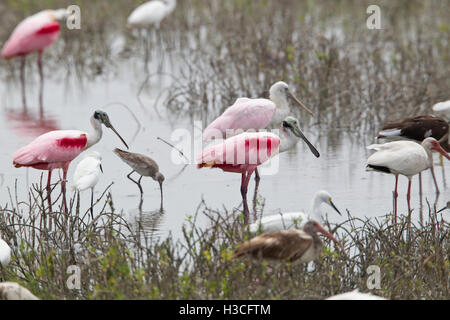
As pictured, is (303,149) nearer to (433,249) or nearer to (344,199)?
(344,199)

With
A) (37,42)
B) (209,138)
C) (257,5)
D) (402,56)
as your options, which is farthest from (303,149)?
(257,5)

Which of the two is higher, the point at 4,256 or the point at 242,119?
the point at 242,119

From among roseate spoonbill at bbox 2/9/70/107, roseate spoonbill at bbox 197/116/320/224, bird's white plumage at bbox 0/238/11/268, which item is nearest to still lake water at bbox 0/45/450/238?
roseate spoonbill at bbox 197/116/320/224

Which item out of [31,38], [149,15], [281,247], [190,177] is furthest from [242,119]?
[149,15]

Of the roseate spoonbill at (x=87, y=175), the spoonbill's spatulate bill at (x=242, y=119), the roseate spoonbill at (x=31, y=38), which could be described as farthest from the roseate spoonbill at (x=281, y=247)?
the roseate spoonbill at (x=31, y=38)

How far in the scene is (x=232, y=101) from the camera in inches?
464

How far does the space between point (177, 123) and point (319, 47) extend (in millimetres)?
2279

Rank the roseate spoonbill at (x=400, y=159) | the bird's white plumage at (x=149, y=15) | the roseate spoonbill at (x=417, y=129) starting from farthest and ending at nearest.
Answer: the bird's white plumage at (x=149, y=15) → the roseate spoonbill at (x=417, y=129) → the roseate spoonbill at (x=400, y=159)

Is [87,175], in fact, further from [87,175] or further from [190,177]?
[190,177]

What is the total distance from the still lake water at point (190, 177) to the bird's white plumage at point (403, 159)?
0.36m

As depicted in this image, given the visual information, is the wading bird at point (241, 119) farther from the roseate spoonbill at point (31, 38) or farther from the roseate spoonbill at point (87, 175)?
the roseate spoonbill at point (31, 38)

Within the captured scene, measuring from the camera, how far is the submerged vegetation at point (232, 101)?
211 inches

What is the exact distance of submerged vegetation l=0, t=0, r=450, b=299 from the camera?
536 centimetres

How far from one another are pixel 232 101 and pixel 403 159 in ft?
14.9
